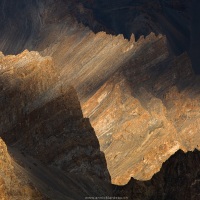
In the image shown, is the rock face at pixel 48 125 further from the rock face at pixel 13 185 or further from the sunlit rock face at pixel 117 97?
the rock face at pixel 13 185

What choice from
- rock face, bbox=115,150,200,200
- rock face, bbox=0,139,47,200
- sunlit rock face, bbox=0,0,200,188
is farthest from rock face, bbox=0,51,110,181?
rock face, bbox=0,139,47,200

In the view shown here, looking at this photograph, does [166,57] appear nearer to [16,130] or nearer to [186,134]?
[186,134]

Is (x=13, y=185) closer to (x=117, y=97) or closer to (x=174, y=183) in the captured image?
(x=174, y=183)

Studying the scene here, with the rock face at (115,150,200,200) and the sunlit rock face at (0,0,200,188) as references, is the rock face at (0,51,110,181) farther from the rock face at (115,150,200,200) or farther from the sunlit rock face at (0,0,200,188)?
the rock face at (115,150,200,200)

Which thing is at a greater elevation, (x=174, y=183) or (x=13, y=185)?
(x=13, y=185)

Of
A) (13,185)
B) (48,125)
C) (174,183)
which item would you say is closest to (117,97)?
(48,125)

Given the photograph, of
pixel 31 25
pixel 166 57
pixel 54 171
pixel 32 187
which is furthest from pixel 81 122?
pixel 31 25
